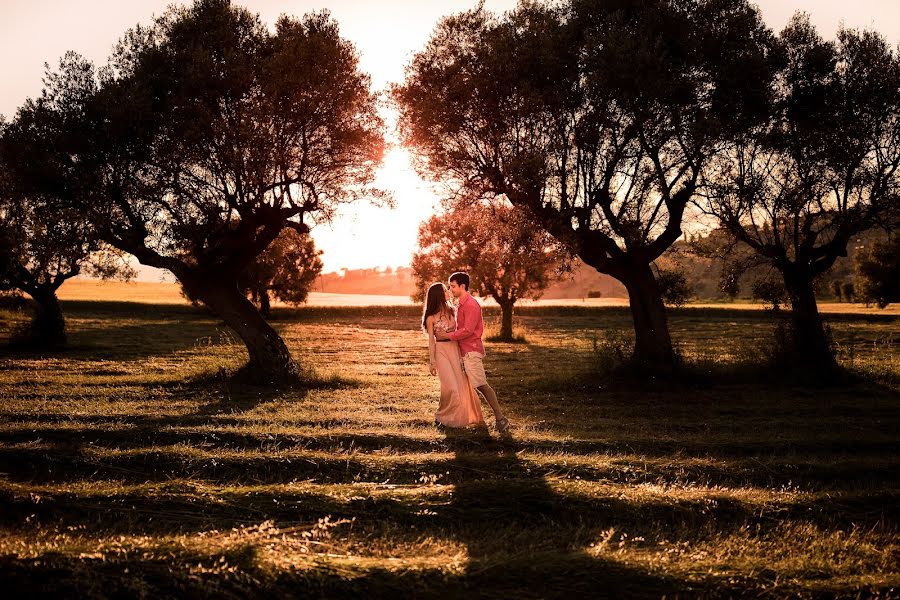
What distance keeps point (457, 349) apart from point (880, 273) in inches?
2686

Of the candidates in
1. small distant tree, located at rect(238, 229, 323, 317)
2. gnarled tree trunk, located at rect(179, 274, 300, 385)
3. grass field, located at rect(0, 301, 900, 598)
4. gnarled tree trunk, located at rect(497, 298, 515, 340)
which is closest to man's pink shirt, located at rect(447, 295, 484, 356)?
grass field, located at rect(0, 301, 900, 598)

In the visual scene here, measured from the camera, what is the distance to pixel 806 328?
23.4 metres

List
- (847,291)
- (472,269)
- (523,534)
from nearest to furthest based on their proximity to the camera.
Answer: (523,534)
(472,269)
(847,291)

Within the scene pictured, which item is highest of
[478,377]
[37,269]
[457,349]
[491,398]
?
[37,269]

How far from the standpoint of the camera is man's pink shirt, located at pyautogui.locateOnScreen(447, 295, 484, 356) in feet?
47.4

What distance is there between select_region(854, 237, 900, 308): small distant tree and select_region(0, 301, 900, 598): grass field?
52.1m

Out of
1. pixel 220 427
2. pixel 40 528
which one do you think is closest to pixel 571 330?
pixel 220 427

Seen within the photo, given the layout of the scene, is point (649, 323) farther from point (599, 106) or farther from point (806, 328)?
point (599, 106)

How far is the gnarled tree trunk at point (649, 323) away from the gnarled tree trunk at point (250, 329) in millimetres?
12651

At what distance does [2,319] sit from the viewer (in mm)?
53812

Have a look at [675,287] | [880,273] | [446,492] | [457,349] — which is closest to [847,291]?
[880,273]

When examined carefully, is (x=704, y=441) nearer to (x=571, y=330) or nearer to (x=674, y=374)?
(x=674, y=374)

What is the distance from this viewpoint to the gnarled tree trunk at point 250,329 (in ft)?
77.3

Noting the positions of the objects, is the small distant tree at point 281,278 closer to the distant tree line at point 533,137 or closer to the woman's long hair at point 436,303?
the distant tree line at point 533,137
